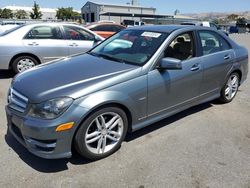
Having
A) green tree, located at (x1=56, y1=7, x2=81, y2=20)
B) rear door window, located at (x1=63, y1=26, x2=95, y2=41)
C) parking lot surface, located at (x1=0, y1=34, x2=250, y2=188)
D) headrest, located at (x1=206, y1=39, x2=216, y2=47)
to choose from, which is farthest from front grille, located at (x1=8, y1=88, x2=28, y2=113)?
green tree, located at (x1=56, y1=7, x2=81, y2=20)

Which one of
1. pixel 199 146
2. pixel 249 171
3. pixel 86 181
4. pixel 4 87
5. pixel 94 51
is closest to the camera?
pixel 86 181

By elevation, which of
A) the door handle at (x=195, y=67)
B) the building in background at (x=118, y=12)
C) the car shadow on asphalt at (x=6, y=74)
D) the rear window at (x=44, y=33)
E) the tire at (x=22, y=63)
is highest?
the building in background at (x=118, y=12)

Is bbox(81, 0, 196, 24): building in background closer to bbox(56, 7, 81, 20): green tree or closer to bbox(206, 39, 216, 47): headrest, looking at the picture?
→ bbox(56, 7, 81, 20): green tree

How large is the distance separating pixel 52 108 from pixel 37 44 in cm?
479

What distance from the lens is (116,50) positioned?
4.42 metres

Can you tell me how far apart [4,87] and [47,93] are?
404 centimetres

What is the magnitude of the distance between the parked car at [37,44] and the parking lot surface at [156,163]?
3.09 m

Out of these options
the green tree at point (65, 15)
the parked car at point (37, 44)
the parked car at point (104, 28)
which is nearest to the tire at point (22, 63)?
the parked car at point (37, 44)

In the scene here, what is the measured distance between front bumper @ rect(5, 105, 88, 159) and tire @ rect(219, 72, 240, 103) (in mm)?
3342

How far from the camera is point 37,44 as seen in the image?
24.1ft

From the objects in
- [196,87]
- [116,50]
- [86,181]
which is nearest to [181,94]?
[196,87]

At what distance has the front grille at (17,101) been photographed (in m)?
3.22

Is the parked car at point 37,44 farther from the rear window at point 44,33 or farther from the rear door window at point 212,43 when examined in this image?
the rear door window at point 212,43

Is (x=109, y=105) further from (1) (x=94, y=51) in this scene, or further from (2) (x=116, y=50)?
(1) (x=94, y=51)
